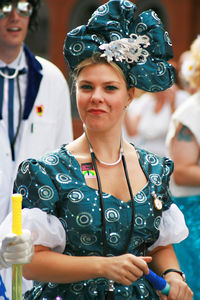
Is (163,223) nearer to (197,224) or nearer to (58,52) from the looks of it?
(197,224)

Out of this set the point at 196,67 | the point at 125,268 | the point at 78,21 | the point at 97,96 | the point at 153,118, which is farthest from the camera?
the point at 78,21

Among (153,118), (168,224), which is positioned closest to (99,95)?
(168,224)

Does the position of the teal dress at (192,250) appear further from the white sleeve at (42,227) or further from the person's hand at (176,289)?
the white sleeve at (42,227)

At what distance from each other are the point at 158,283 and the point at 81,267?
0.31 meters

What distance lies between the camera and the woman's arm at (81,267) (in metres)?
2.41

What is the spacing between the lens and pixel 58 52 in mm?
16000

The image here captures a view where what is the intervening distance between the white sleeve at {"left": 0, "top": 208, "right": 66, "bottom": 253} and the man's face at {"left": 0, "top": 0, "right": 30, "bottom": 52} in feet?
5.98

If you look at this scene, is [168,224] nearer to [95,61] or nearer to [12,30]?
[95,61]

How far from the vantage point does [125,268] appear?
2398 millimetres

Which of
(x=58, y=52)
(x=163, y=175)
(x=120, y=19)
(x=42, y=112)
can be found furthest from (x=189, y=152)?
(x=58, y=52)

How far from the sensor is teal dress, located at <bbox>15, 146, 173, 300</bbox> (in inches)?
101

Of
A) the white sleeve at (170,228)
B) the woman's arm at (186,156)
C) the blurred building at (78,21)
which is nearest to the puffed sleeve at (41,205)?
the white sleeve at (170,228)

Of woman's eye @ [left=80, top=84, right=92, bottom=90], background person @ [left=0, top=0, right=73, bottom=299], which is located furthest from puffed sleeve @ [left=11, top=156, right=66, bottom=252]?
background person @ [left=0, top=0, right=73, bottom=299]

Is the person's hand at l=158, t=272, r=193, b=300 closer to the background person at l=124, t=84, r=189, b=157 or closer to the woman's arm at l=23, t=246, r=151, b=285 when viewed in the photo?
the woman's arm at l=23, t=246, r=151, b=285
